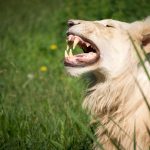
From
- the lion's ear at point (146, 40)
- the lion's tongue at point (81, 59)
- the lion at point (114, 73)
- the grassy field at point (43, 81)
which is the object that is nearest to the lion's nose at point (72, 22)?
the lion at point (114, 73)

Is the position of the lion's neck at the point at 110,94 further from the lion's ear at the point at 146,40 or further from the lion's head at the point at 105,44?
the lion's ear at the point at 146,40

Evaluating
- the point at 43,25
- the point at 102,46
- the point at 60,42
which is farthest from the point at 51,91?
the point at 43,25

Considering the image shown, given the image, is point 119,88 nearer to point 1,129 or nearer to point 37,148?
point 37,148

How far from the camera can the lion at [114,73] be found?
460cm

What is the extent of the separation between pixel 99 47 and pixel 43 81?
331 centimetres

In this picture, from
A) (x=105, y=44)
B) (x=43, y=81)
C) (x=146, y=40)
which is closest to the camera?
(x=146, y=40)

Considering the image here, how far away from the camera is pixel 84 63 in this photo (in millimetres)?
4961

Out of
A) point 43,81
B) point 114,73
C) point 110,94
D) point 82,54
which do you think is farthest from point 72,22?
point 43,81

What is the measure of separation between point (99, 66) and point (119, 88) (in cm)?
26

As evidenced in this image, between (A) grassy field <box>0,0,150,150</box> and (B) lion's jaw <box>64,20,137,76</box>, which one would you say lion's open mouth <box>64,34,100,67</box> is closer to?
(B) lion's jaw <box>64,20,137,76</box>

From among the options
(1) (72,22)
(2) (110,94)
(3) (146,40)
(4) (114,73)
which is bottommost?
(2) (110,94)

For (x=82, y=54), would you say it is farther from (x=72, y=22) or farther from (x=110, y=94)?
(x=110, y=94)

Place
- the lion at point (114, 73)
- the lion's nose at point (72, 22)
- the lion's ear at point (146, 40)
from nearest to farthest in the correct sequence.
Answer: the lion at point (114, 73)
the lion's ear at point (146, 40)
the lion's nose at point (72, 22)

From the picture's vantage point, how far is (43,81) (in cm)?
820
